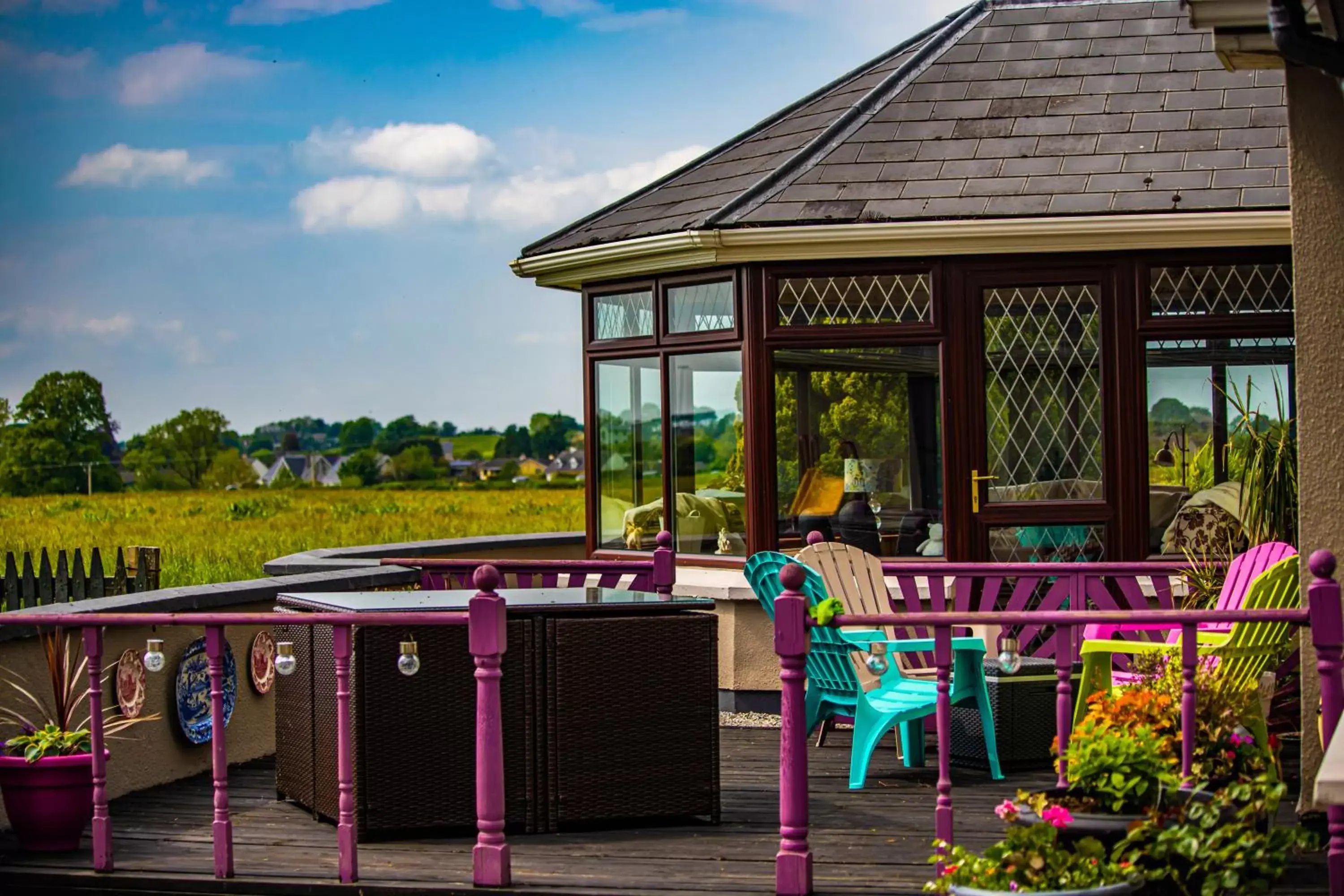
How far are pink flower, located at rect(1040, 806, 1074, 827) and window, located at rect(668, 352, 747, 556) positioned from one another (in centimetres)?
469

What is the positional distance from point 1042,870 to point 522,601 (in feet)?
7.60

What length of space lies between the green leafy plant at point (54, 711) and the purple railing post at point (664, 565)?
265 centimetres

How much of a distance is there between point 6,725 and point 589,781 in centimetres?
223

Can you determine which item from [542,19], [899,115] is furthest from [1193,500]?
[542,19]

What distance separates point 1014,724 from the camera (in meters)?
7.02

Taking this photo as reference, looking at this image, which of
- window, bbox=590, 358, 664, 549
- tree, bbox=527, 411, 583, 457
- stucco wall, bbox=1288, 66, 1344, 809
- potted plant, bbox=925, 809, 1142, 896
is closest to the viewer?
potted plant, bbox=925, 809, 1142, 896

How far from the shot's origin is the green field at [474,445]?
51719 mm

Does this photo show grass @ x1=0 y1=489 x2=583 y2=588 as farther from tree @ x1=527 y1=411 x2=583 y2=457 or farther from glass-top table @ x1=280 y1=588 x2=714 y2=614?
glass-top table @ x1=280 y1=588 x2=714 y2=614

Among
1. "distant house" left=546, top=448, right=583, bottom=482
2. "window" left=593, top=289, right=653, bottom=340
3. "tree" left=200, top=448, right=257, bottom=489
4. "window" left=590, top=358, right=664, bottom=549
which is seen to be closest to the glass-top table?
"window" left=590, top=358, right=664, bottom=549

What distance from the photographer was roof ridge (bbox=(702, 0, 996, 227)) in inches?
347

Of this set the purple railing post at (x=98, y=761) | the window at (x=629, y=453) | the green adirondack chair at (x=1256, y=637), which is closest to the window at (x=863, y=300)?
the window at (x=629, y=453)

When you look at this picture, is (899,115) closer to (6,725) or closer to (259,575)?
(6,725)

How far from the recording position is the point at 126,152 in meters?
55.0

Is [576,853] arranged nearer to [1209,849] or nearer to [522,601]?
[522,601]
